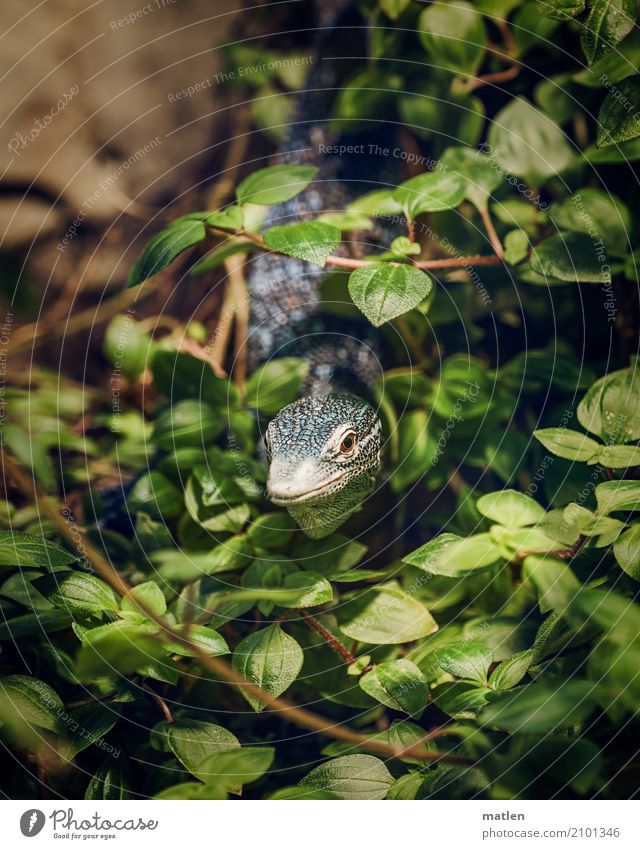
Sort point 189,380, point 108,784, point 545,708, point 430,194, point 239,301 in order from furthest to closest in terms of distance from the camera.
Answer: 1. point 239,301
2. point 189,380
3. point 430,194
4. point 108,784
5. point 545,708

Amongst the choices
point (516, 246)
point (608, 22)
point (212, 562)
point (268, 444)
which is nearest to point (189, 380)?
point (268, 444)

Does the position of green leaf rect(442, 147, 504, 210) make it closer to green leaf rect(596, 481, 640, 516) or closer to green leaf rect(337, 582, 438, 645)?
green leaf rect(596, 481, 640, 516)

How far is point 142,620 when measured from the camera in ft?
2.36

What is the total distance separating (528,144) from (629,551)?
0.62 m

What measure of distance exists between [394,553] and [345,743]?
0.27 metres

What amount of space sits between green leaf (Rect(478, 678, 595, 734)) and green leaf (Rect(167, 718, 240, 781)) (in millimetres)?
292

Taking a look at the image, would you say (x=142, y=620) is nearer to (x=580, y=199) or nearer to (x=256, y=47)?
(x=580, y=199)

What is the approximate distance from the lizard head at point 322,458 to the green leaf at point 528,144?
424mm

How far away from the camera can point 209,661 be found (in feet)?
2.28

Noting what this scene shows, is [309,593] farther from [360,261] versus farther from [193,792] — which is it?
[360,261]

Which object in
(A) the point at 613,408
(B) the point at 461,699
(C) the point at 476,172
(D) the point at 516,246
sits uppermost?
(C) the point at 476,172

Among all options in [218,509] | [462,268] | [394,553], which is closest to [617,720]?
[394,553]

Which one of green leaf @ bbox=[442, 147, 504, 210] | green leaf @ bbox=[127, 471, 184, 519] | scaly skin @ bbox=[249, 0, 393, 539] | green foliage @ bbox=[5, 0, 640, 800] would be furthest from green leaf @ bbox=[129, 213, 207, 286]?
green leaf @ bbox=[442, 147, 504, 210]

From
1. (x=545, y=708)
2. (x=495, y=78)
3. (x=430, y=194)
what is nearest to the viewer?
(x=545, y=708)
